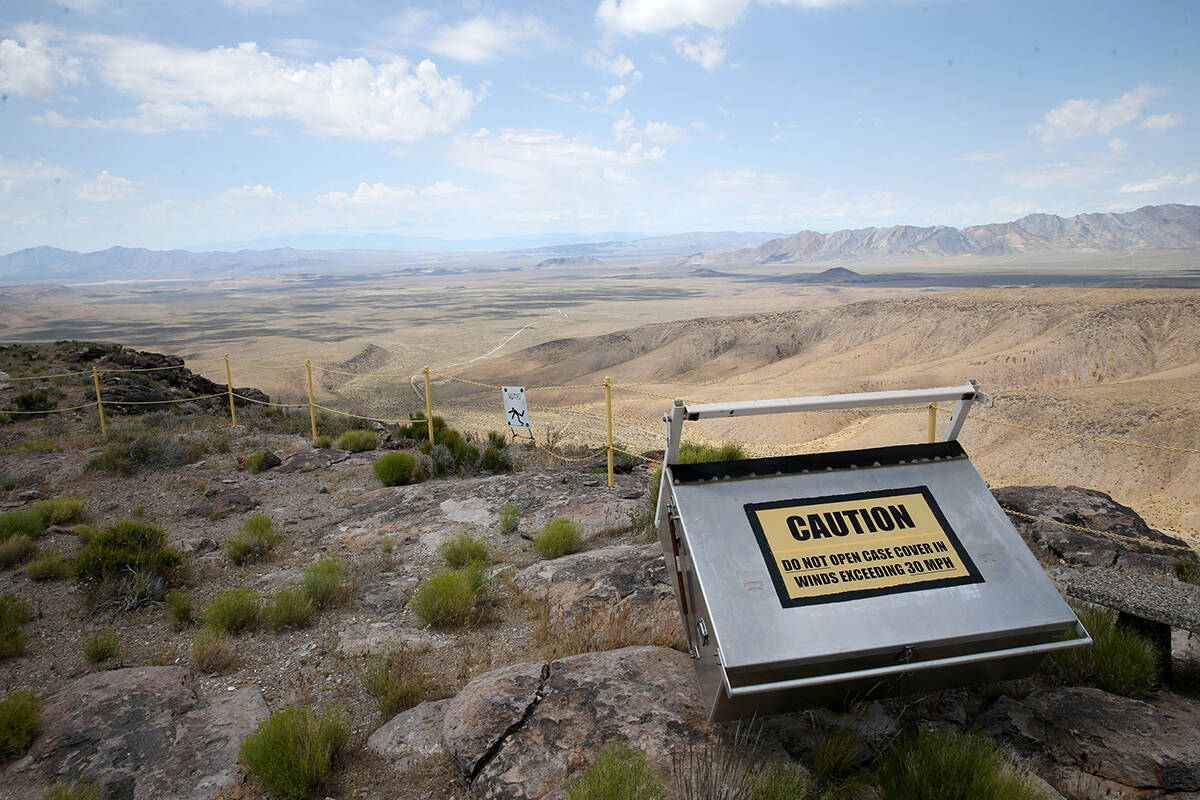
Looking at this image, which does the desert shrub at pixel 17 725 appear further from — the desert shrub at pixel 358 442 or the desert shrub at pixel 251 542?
the desert shrub at pixel 358 442

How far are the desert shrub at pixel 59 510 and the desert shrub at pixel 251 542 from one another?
92.8 inches

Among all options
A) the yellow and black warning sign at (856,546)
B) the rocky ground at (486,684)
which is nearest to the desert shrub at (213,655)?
the rocky ground at (486,684)

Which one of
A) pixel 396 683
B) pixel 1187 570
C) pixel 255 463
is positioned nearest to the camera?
pixel 396 683

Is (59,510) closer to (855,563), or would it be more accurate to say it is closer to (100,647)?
(100,647)

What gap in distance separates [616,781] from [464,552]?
4.06m

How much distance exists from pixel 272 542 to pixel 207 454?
5873 millimetres

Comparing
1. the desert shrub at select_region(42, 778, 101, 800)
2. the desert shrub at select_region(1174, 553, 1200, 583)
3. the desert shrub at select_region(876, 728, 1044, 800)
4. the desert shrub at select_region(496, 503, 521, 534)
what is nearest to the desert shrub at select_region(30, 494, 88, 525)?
the desert shrub at select_region(496, 503, 521, 534)

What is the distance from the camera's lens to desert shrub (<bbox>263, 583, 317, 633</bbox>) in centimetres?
539

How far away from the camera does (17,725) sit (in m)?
3.82

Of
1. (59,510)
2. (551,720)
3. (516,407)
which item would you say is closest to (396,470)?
(516,407)

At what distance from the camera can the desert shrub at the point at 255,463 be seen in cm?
1099

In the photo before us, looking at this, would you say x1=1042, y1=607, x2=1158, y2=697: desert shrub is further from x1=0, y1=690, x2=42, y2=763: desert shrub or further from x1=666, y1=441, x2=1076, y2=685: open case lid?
x1=0, y1=690, x2=42, y2=763: desert shrub

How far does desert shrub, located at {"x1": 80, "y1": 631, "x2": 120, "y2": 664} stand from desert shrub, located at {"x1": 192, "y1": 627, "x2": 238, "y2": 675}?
68 centimetres

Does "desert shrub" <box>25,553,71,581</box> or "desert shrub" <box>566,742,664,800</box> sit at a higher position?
"desert shrub" <box>566,742,664,800</box>
